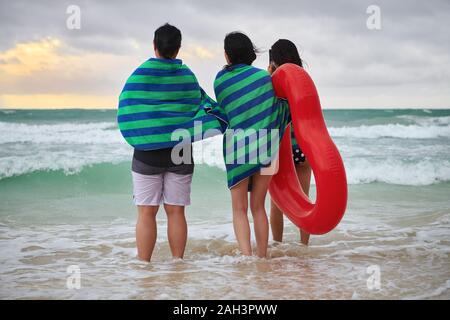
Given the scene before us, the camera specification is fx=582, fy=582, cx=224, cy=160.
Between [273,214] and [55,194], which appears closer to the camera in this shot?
[273,214]

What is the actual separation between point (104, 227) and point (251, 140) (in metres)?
2.90

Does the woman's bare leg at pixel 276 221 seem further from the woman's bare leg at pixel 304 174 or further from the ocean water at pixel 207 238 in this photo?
the woman's bare leg at pixel 304 174

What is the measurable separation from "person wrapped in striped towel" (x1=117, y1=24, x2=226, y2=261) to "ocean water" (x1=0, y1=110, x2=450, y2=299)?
1.69 ft

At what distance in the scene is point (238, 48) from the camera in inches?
157

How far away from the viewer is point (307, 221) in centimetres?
424

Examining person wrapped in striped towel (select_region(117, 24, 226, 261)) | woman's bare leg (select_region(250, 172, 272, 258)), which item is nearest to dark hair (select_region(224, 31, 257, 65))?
person wrapped in striped towel (select_region(117, 24, 226, 261))

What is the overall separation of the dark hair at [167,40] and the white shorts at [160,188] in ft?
2.69

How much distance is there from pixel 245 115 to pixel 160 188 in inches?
30.5

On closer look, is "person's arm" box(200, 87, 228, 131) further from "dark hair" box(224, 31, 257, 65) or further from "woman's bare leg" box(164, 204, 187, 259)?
"woman's bare leg" box(164, 204, 187, 259)

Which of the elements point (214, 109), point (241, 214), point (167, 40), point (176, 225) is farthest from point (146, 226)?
point (167, 40)
